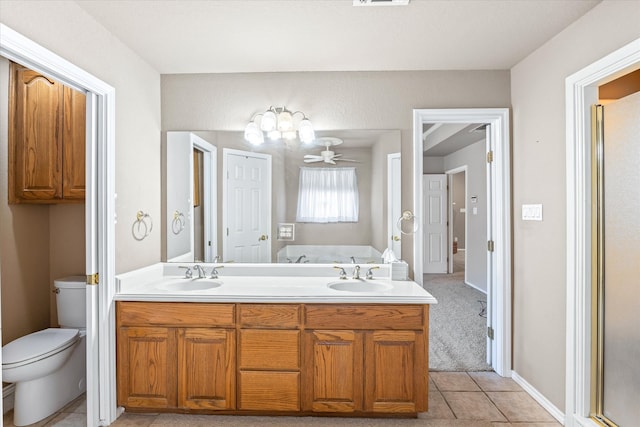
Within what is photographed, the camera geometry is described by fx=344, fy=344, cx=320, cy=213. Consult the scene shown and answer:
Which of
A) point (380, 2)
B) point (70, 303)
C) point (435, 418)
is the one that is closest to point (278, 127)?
point (380, 2)

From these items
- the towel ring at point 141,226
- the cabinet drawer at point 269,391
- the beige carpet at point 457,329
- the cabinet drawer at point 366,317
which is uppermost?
the towel ring at point 141,226

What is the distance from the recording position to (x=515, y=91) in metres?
2.60

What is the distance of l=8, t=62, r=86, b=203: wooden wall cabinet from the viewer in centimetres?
238

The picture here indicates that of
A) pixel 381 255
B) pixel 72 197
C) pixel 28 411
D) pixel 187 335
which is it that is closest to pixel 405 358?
pixel 381 255

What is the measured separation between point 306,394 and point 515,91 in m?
2.60

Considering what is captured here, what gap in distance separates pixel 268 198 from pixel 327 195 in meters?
0.47

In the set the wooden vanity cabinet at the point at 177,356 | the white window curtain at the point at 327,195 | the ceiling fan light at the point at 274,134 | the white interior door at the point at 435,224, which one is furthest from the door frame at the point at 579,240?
the white interior door at the point at 435,224

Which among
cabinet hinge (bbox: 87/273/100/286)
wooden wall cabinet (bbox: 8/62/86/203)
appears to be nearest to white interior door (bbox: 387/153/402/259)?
cabinet hinge (bbox: 87/273/100/286)

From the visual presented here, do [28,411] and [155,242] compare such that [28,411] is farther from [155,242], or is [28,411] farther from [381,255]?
[381,255]

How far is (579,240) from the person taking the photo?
76.7 inches

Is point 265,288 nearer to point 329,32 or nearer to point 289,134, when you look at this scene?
point 289,134

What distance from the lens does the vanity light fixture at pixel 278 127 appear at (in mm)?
2600

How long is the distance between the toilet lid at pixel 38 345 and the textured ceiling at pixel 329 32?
1.97 metres

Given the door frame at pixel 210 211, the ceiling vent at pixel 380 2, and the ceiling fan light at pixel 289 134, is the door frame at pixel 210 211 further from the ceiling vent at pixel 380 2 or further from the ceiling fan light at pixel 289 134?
the ceiling vent at pixel 380 2
